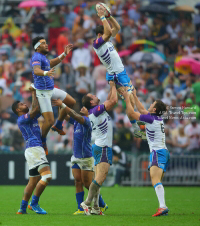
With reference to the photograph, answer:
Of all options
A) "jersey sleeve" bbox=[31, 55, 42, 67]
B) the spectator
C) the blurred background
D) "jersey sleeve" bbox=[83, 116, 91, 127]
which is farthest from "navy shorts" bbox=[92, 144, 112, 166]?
the spectator

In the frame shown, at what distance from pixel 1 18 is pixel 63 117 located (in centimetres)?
1563

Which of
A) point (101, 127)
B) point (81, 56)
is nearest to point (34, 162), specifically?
point (101, 127)

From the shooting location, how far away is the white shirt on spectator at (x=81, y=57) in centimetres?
2248

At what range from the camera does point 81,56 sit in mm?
22547

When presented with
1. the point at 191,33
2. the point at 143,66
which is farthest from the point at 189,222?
the point at 191,33

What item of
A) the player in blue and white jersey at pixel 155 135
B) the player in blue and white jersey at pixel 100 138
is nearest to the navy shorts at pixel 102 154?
the player in blue and white jersey at pixel 100 138

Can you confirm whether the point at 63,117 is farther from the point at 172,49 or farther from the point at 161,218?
the point at 172,49

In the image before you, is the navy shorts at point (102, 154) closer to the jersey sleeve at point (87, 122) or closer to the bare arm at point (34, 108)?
the jersey sleeve at point (87, 122)

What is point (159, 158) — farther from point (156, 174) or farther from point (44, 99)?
point (44, 99)

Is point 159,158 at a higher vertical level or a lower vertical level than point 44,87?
lower

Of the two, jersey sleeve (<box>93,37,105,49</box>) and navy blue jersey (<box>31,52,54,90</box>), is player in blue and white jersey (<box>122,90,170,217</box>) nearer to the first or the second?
jersey sleeve (<box>93,37,105,49</box>)

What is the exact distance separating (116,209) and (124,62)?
10.7 meters

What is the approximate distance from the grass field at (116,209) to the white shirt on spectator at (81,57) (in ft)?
18.7

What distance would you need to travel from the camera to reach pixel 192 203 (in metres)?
14.0
